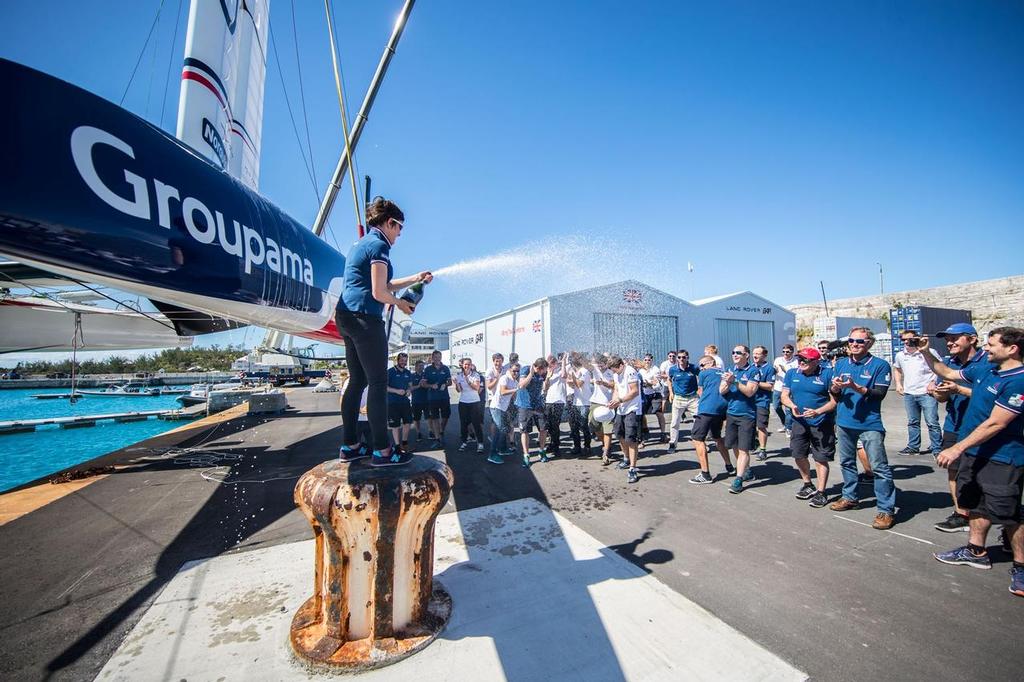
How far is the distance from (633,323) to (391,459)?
16694 millimetres

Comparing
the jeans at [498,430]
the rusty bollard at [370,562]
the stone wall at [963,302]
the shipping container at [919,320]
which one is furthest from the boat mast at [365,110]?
the stone wall at [963,302]

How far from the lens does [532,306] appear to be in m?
17.7

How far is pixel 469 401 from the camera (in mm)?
7855

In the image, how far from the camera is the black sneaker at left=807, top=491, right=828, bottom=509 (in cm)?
438

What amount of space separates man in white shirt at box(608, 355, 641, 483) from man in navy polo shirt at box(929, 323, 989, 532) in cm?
308

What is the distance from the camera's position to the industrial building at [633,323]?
16.8 metres

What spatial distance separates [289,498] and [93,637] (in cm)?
259

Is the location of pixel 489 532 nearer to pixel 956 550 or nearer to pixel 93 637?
pixel 93 637

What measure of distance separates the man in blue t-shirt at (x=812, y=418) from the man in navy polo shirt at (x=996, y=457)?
1.20m

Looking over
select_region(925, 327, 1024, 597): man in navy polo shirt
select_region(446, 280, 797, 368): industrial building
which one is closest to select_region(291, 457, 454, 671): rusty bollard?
select_region(925, 327, 1024, 597): man in navy polo shirt

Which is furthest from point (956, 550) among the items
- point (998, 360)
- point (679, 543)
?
point (679, 543)

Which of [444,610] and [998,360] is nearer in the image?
[444,610]

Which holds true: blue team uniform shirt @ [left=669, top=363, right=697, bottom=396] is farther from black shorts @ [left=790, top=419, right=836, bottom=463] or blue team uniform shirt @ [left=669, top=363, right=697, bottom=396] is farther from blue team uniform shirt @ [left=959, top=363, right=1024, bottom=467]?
blue team uniform shirt @ [left=959, top=363, right=1024, bottom=467]

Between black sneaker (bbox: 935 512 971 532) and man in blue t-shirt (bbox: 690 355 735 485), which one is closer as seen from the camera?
black sneaker (bbox: 935 512 971 532)
